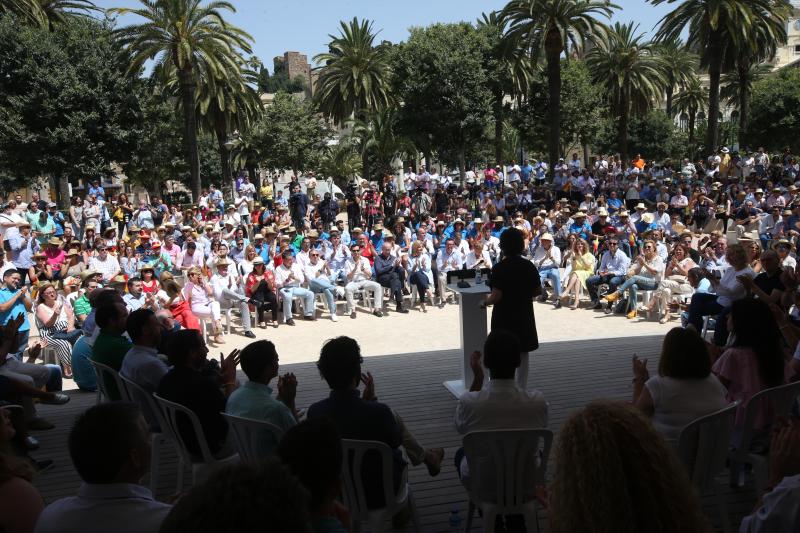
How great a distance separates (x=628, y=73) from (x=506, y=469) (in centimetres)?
3250

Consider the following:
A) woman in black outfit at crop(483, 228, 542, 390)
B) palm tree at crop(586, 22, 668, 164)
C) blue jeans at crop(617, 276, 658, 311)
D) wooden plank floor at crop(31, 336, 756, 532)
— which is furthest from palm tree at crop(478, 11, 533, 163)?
woman in black outfit at crop(483, 228, 542, 390)

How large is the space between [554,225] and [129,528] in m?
13.2

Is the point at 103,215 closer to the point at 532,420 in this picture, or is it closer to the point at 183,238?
the point at 183,238

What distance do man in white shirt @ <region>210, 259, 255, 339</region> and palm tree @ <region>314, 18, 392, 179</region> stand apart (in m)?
21.0

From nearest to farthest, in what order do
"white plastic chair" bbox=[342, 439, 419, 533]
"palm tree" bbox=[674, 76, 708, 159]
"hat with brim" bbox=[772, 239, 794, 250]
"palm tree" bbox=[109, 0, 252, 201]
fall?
1. "white plastic chair" bbox=[342, 439, 419, 533]
2. "hat with brim" bbox=[772, 239, 794, 250]
3. "palm tree" bbox=[109, 0, 252, 201]
4. "palm tree" bbox=[674, 76, 708, 159]

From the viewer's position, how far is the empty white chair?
365 centimetres

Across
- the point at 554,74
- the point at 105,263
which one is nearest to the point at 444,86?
the point at 554,74

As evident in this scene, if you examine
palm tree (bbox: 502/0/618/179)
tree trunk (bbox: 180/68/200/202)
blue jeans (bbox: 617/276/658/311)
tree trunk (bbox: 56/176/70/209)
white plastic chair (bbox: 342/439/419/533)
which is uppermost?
palm tree (bbox: 502/0/618/179)

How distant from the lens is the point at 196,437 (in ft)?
13.8

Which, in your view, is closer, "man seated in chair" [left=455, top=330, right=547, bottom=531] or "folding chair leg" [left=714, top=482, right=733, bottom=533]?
"folding chair leg" [left=714, top=482, right=733, bottom=533]

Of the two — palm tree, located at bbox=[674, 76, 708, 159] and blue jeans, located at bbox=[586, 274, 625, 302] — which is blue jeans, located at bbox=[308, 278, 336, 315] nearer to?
blue jeans, located at bbox=[586, 274, 625, 302]

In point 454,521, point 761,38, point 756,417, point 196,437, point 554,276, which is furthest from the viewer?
point 761,38

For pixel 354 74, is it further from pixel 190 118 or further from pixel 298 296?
pixel 298 296

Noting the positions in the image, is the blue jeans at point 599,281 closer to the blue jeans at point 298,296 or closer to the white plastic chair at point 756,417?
the blue jeans at point 298,296
